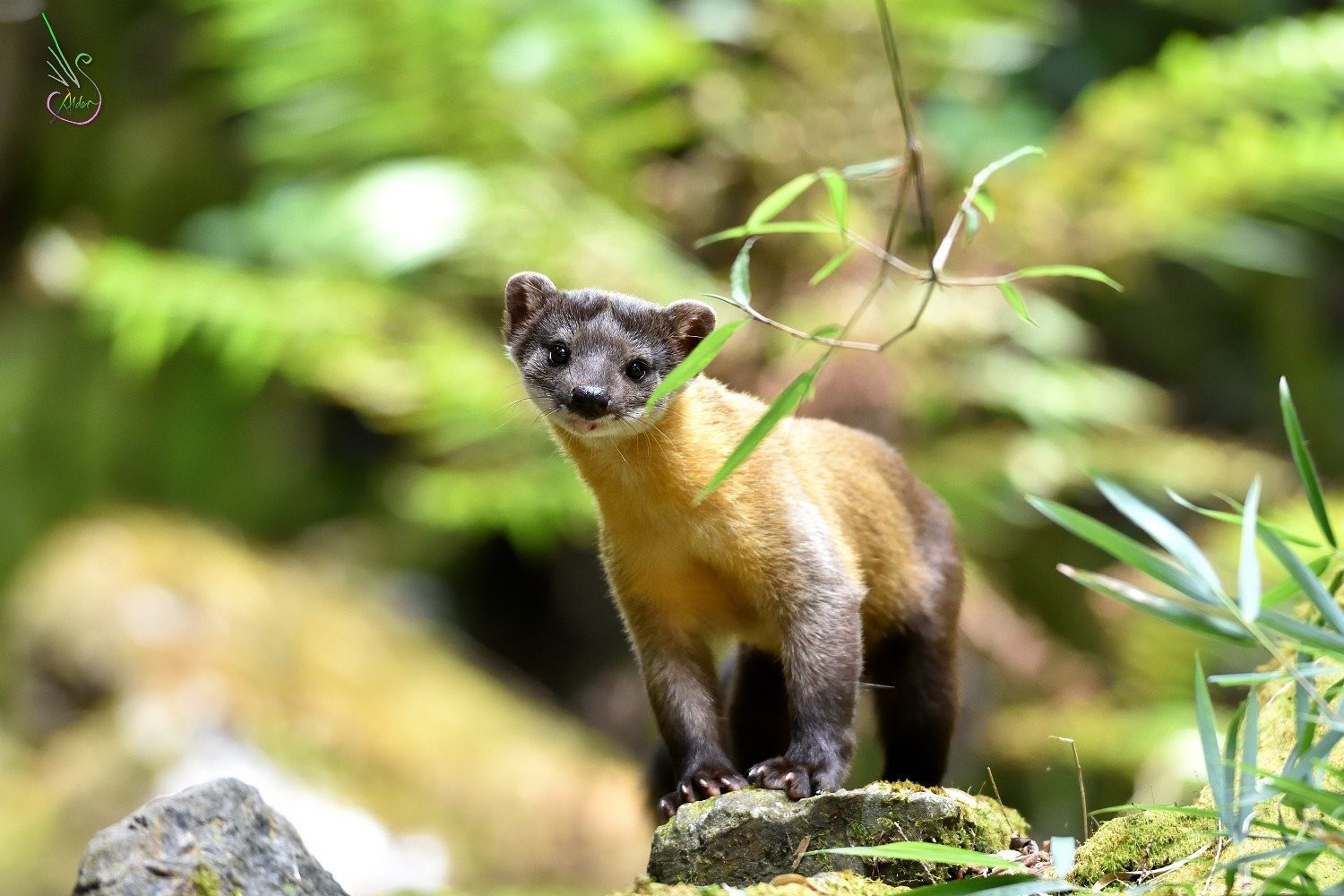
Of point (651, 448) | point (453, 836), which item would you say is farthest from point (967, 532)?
point (651, 448)

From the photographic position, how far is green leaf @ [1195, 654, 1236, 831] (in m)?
2.17

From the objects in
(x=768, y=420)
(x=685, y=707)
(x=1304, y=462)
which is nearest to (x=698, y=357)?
(x=768, y=420)

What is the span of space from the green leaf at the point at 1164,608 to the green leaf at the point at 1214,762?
70 mm

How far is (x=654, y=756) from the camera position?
4191mm

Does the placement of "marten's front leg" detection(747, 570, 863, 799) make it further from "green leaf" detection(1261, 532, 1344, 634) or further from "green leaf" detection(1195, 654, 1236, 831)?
"green leaf" detection(1261, 532, 1344, 634)

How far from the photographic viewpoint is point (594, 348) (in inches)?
141

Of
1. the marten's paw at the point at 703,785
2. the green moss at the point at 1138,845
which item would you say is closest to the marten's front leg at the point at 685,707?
the marten's paw at the point at 703,785

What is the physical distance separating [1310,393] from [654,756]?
23.3 ft

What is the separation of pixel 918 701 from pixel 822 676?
2.44ft

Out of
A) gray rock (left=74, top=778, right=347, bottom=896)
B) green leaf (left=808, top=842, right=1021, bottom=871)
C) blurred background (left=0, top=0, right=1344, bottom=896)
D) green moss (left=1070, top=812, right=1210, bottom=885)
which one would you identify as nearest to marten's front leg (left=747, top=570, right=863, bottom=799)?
green moss (left=1070, top=812, right=1210, bottom=885)

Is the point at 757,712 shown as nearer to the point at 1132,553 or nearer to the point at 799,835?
the point at 799,835

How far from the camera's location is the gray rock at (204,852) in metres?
2.45

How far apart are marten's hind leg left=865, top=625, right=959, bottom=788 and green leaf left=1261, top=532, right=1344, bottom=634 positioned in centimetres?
178

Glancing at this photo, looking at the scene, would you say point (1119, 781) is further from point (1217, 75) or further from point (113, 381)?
point (113, 381)
